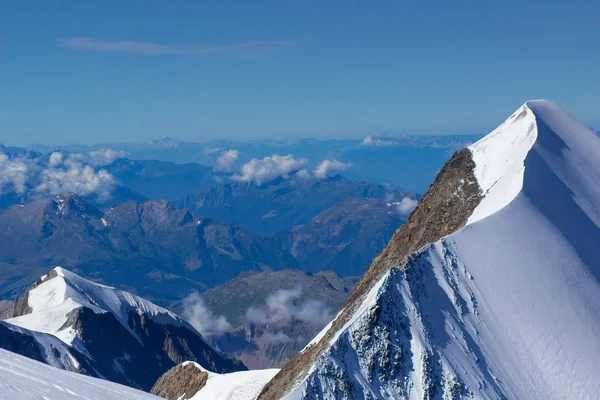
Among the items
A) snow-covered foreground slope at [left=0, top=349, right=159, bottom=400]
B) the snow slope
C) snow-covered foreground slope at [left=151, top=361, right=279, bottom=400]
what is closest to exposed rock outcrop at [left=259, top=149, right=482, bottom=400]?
the snow slope

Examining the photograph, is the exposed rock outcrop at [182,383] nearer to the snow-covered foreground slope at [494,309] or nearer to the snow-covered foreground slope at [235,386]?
the snow-covered foreground slope at [235,386]

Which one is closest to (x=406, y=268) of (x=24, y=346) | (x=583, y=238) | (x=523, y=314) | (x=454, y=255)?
(x=454, y=255)

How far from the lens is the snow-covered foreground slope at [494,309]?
239ft

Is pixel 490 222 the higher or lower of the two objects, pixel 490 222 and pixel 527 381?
the higher

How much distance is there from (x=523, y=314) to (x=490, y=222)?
13483 mm

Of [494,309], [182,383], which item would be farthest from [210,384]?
[494,309]

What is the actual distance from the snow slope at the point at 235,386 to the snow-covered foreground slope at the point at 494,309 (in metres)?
22.5

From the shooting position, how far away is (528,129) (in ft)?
374

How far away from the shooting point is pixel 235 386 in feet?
365

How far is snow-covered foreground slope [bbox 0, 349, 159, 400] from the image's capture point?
44.5 meters

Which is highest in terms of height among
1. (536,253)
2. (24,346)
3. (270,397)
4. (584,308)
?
(536,253)

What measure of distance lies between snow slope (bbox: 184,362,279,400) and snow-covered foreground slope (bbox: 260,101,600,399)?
73.7 ft

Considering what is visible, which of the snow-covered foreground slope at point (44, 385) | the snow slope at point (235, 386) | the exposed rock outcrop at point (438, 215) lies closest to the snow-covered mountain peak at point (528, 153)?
the exposed rock outcrop at point (438, 215)

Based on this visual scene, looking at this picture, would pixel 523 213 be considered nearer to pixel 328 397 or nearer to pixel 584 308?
pixel 584 308
